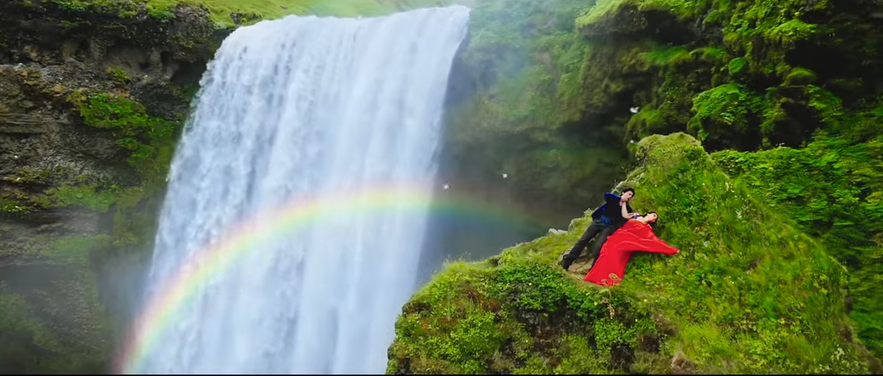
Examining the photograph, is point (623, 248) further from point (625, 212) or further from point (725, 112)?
point (725, 112)

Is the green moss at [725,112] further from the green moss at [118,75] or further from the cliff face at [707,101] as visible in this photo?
the green moss at [118,75]

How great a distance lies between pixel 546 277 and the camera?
206 inches

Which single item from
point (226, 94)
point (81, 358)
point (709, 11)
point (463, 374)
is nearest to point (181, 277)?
point (81, 358)

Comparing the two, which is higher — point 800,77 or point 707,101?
point 800,77

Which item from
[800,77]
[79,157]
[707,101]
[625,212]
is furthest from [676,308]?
[79,157]

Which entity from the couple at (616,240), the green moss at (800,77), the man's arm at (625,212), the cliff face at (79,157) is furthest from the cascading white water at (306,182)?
the green moss at (800,77)

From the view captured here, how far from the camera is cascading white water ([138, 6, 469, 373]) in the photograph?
1377 centimetres

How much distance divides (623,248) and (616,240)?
12cm

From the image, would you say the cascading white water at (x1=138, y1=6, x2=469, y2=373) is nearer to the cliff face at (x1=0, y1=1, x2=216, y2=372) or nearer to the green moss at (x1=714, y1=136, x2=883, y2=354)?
the cliff face at (x1=0, y1=1, x2=216, y2=372)

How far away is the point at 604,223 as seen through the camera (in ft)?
18.5

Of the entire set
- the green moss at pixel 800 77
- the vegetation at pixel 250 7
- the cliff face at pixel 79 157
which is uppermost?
the vegetation at pixel 250 7

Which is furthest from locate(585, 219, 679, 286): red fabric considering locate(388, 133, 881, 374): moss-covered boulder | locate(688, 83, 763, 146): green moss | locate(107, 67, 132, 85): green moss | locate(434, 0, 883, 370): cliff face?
locate(107, 67, 132, 85): green moss

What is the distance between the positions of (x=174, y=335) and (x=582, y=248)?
14.2m

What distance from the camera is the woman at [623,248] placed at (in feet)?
16.9
